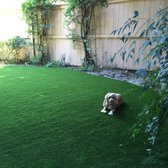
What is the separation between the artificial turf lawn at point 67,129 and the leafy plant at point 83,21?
2465 millimetres

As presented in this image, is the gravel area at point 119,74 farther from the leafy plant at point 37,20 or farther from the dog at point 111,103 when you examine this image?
the leafy plant at point 37,20

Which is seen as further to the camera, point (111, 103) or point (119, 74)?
point (119, 74)

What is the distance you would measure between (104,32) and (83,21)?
24.9 inches

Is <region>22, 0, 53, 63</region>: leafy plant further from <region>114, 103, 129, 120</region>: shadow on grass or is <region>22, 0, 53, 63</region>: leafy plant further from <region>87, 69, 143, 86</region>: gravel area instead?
<region>114, 103, 129, 120</region>: shadow on grass

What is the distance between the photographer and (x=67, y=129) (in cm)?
270

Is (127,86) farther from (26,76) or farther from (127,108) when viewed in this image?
(26,76)

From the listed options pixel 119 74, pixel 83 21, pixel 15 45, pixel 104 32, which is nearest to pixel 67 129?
pixel 119 74

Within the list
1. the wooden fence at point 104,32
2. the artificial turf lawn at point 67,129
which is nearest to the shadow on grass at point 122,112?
the artificial turf lawn at point 67,129

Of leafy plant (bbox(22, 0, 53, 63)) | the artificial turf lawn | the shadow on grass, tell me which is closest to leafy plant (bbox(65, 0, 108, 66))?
leafy plant (bbox(22, 0, 53, 63))

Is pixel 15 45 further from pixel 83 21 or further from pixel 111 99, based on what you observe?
pixel 111 99

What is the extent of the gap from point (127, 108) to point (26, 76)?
3053mm

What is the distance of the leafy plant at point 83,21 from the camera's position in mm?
6629

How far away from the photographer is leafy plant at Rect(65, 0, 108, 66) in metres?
6.63

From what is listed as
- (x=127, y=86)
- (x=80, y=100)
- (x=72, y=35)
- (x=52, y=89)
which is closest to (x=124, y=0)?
(x=72, y=35)
